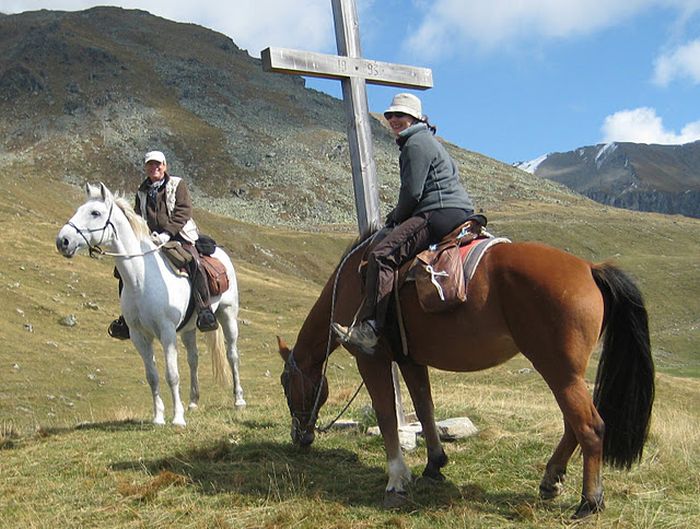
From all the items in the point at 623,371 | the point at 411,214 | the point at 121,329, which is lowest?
the point at 623,371

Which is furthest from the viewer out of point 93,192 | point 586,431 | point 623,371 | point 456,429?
point 93,192

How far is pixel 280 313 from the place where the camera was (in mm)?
32531

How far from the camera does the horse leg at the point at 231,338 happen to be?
1196 cm

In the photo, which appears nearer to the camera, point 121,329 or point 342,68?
point 342,68

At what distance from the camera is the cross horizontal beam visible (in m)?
7.91

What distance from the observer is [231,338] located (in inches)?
485

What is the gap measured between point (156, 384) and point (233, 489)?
426 centimetres

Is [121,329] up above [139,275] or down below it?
below

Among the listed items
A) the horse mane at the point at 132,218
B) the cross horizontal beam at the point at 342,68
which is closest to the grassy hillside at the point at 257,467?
the horse mane at the point at 132,218

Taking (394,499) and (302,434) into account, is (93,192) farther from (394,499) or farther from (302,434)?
(394,499)

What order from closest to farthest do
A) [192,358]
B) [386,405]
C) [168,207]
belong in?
[386,405] < [168,207] < [192,358]

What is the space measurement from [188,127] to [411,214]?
10585 centimetres

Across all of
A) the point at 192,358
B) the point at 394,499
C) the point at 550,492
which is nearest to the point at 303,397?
the point at 394,499

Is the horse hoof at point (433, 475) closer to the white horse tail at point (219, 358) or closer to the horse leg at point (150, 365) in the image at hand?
the horse leg at point (150, 365)
